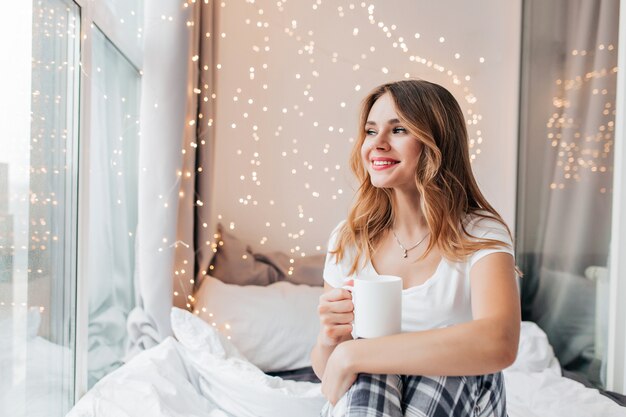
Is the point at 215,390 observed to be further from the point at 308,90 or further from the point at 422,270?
the point at 308,90

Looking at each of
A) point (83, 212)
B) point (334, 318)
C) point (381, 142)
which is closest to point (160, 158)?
point (83, 212)

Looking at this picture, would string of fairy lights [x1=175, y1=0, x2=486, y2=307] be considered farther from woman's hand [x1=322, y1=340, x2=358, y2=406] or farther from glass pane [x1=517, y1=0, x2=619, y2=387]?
woman's hand [x1=322, y1=340, x2=358, y2=406]

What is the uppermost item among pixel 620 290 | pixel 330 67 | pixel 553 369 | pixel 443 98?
pixel 330 67

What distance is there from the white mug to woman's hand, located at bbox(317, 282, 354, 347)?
44 mm

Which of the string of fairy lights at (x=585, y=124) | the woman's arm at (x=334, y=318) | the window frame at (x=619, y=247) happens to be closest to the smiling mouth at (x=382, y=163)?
the woman's arm at (x=334, y=318)

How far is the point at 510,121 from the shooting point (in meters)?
2.65

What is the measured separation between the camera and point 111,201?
1806mm

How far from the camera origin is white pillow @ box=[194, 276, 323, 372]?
1.95 metres

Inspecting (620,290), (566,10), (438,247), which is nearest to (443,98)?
(438,247)

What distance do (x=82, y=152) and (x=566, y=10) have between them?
74.1 inches

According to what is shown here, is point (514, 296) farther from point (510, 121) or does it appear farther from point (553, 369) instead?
point (510, 121)

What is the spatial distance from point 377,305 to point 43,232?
748 millimetres

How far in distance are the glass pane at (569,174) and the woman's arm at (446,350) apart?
107 centimetres

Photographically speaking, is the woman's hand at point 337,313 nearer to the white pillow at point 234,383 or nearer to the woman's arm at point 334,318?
the woman's arm at point 334,318
